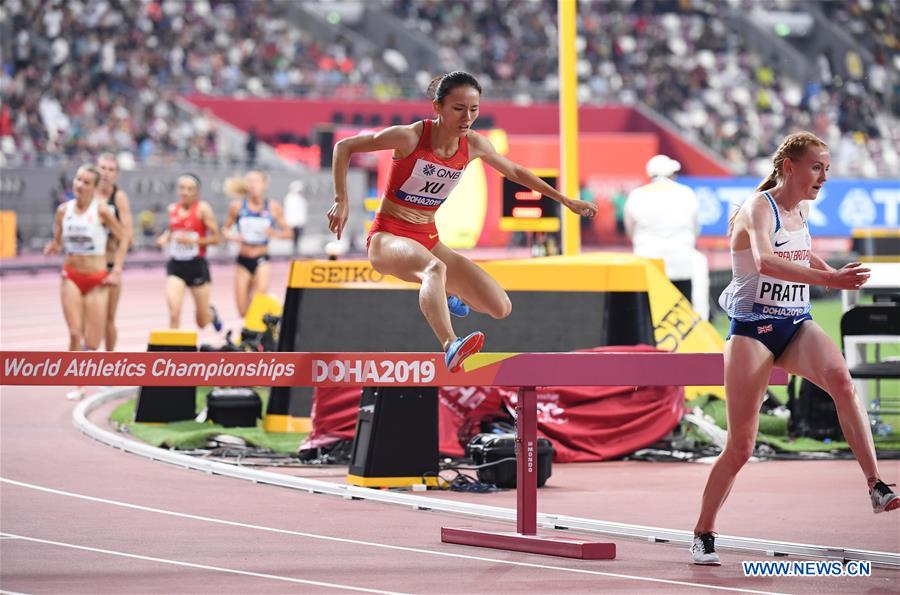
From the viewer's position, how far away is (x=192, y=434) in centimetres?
1212

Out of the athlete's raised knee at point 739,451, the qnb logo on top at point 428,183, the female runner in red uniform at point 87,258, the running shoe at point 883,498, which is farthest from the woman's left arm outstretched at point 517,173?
the female runner in red uniform at point 87,258

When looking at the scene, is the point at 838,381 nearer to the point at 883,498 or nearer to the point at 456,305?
the point at 883,498

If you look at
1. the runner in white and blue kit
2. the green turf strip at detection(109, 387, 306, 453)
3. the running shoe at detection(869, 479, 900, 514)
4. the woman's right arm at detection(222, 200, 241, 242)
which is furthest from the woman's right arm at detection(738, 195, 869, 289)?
the woman's right arm at detection(222, 200, 241, 242)

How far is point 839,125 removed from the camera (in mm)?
46188

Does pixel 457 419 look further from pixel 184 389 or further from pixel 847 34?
pixel 847 34

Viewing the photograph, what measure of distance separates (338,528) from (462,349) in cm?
204

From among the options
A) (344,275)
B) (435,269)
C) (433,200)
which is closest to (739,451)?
(435,269)

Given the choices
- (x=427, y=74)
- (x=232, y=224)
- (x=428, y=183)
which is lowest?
(x=428, y=183)

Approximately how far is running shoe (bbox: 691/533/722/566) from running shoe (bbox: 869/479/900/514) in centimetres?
88

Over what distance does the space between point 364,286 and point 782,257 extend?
20.3ft

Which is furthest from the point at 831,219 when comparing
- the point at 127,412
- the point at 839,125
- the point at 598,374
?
the point at 598,374

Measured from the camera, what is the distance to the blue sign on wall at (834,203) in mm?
29969

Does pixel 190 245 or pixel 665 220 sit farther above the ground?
pixel 665 220

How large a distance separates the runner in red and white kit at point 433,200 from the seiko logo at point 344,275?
471 centimetres
